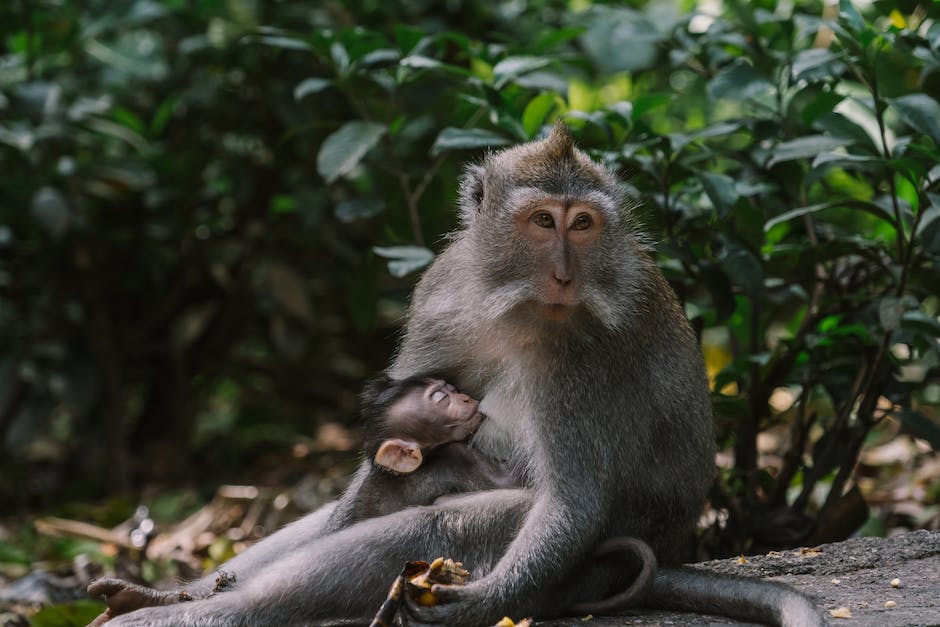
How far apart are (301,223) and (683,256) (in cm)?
423

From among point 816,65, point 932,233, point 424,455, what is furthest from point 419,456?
point 816,65

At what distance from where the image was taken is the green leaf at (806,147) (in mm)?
4621

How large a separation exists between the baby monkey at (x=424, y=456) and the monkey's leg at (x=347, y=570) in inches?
14.0

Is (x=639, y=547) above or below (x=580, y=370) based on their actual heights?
below

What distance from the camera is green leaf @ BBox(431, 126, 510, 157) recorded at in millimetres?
4992

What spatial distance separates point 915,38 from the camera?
4871 mm

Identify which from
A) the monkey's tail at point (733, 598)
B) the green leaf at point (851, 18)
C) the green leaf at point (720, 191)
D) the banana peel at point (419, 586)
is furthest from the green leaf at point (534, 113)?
the banana peel at point (419, 586)

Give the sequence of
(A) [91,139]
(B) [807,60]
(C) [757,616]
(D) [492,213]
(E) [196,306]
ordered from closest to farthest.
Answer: (C) [757,616]
(D) [492,213]
(B) [807,60]
(A) [91,139]
(E) [196,306]

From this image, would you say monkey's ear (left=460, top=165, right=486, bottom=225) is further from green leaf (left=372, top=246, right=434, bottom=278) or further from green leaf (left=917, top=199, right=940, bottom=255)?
green leaf (left=917, top=199, right=940, bottom=255)

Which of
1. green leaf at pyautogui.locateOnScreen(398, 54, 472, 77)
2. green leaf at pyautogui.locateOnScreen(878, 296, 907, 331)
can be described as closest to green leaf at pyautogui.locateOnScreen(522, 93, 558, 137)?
green leaf at pyautogui.locateOnScreen(398, 54, 472, 77)

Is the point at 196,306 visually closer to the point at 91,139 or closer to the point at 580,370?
the point at 91,139

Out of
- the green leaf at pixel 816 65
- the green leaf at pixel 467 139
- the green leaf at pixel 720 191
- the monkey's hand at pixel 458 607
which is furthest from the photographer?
the green leaf at pixel 467 139

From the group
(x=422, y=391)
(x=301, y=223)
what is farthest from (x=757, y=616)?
(x=301, y=223)

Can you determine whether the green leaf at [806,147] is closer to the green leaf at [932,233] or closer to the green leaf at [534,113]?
the green leaf at [932,233]
